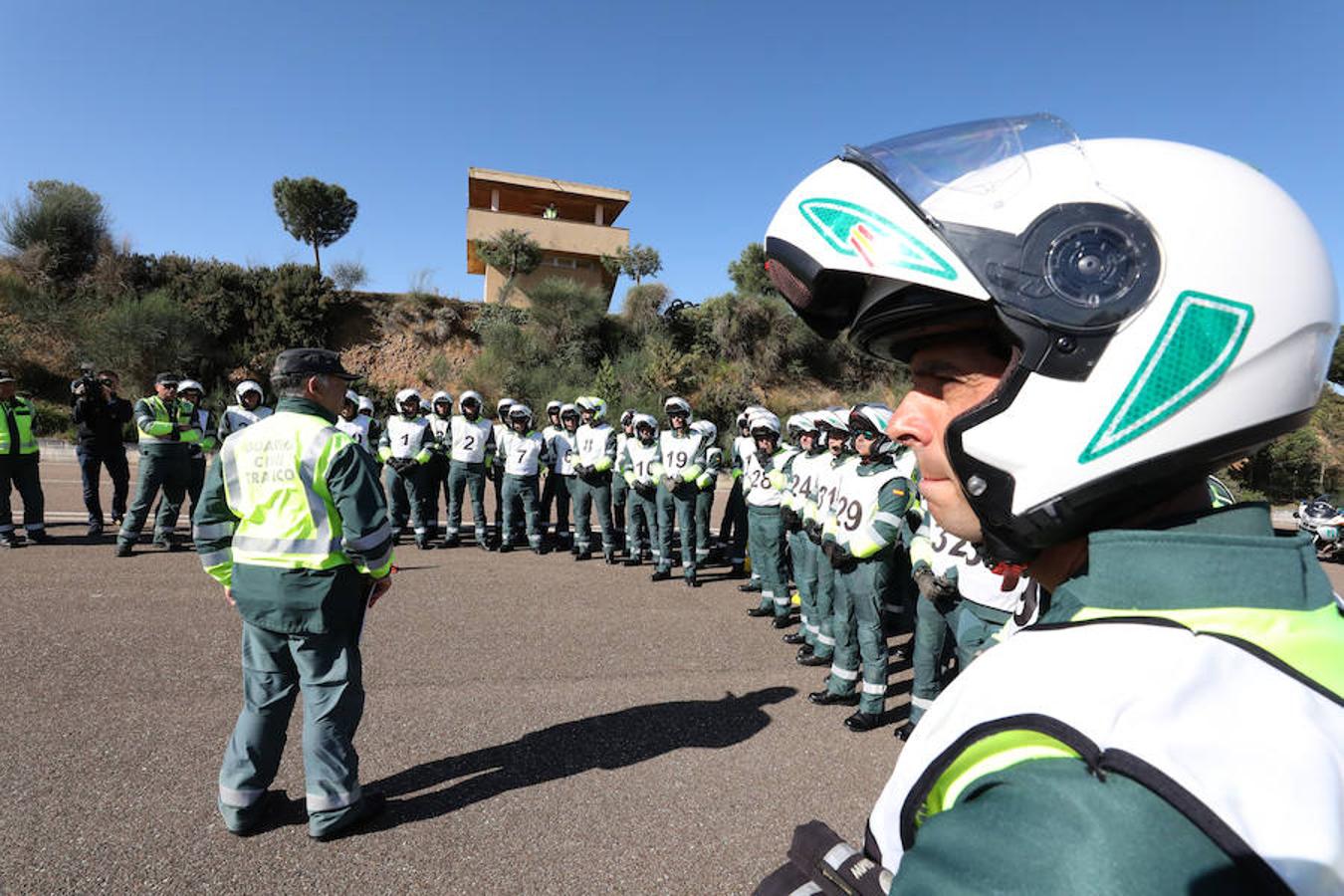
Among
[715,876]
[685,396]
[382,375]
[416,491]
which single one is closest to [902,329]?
[715,876]

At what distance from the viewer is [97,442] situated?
378 inches

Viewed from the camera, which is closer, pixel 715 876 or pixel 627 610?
pixel 715 876

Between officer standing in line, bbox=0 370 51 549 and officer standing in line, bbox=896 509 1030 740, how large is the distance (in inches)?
403

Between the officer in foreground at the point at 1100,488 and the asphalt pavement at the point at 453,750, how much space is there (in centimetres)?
291

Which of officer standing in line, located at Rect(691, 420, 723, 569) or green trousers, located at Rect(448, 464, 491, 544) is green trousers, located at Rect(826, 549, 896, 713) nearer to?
officer standing in line, located at Rect(691, 420, 723, 569)

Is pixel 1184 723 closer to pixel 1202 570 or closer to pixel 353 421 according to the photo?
pixel 1202 570

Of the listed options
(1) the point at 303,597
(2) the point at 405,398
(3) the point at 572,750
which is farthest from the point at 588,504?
(1) the point at 303,597

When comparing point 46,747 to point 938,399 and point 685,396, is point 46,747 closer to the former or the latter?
point 938,399

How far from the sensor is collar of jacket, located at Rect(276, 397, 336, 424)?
11.1 ft

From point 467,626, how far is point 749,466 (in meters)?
3.54

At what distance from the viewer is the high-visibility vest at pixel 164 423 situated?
8641 millimetres

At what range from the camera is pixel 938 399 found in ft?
3.52

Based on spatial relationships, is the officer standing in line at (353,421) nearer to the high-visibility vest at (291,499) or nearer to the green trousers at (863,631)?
the high-visibility vest at (291,499)

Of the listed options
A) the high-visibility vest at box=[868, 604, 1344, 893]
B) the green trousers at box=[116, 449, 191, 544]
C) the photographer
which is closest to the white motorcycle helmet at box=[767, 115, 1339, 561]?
the high-visibility vest at box=[868, 604, 1344, 893]
